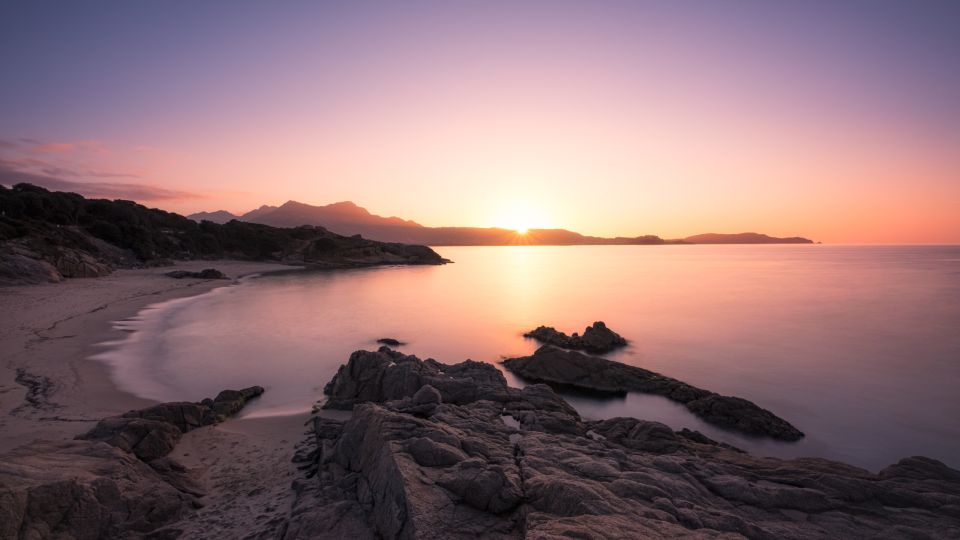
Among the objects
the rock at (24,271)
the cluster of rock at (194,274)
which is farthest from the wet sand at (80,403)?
the cluster of rock at (194,274)

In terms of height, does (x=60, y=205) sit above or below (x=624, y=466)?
above

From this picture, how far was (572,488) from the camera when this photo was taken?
6.52 m

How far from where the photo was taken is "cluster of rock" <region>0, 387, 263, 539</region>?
19.1 ft

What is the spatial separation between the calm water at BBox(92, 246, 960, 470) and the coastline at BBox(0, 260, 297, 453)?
1.34 m

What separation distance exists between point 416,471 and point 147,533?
4.39m

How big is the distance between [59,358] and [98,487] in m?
15.1

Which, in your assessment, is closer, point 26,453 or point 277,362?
point 26,453

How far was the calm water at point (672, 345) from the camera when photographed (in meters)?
15.5

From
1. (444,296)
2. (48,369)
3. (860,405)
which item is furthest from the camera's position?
(444,296)

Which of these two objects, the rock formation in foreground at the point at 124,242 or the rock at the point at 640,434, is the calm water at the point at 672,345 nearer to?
the rock at the point at 640,434

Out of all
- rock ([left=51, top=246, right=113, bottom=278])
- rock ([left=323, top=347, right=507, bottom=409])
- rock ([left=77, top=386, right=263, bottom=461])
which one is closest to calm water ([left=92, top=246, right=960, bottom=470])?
rock ([left=323, top=347, right=507, bottom=409])

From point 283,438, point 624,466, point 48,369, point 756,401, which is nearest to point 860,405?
point 756,401

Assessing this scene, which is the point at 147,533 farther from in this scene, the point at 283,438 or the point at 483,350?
the point at 483,350

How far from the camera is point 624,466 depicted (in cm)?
839
